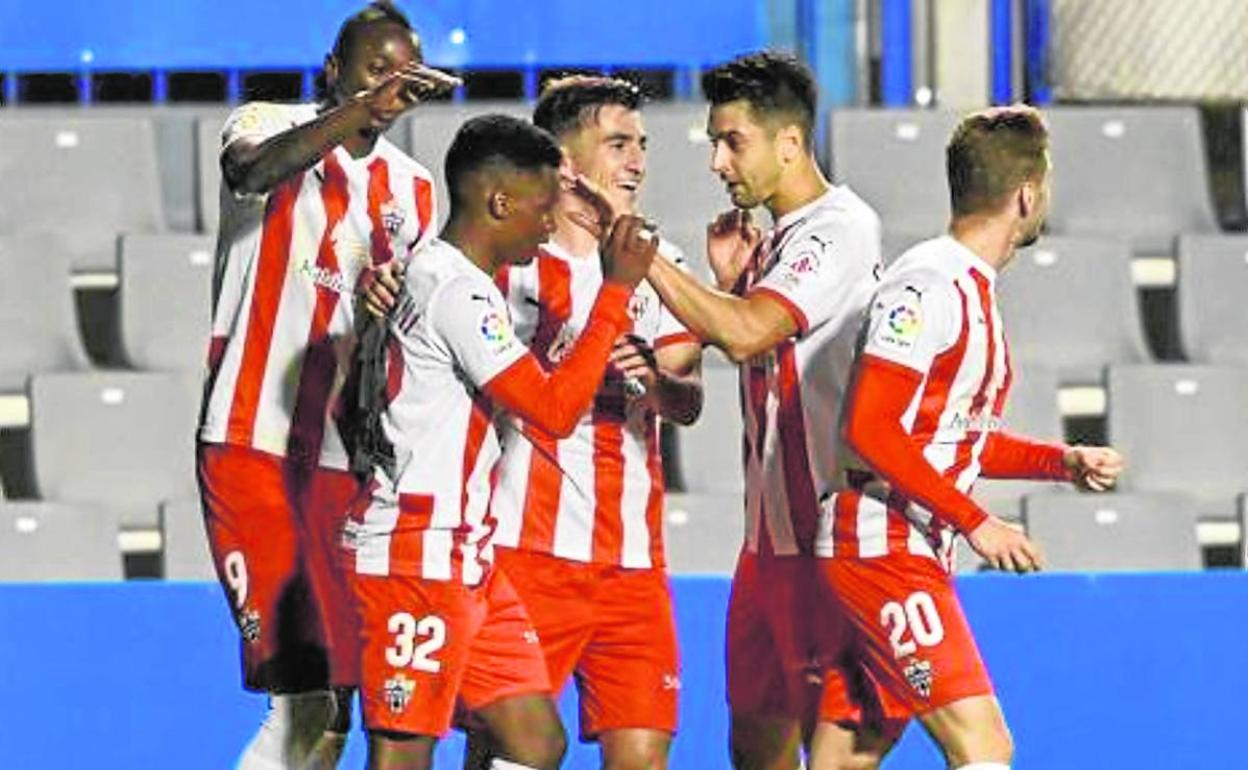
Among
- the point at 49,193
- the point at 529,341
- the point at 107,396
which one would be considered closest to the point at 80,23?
the point at 49,193

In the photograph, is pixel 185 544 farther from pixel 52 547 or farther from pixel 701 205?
pixel 701 205

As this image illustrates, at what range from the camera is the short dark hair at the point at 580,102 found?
23.8ft

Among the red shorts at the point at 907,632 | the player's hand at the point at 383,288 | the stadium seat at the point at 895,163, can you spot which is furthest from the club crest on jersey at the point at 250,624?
the stadium seat at the point at 895,163

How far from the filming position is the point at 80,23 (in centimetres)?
1025

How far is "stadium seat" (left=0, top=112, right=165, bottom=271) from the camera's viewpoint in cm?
1016

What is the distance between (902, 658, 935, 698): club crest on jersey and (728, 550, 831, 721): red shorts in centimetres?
37

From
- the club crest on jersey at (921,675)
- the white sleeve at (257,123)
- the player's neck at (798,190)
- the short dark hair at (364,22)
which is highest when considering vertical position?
the short dark hair at (364,22)

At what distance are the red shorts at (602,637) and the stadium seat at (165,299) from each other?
9.32 feet

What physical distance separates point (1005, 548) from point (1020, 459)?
2.10ft

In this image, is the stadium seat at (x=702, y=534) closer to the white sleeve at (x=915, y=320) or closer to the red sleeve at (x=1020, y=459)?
the red sleeve at (x=1020, y=459)

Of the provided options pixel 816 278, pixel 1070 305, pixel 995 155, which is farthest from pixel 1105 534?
pixel 995 155

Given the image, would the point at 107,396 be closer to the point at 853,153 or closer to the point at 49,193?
the point at 49,193

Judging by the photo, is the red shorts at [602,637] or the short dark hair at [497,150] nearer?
the short dark hair at [497,150]

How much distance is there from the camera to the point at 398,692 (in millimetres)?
6730
